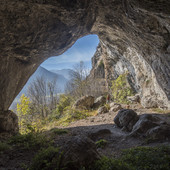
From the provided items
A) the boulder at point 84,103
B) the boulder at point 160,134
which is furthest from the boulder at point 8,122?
the boulder at point 84,103

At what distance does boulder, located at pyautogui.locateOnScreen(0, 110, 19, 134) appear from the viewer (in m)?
6.24

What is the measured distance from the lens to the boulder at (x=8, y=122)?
6242 mm

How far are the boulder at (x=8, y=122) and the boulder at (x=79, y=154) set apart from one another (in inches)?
204

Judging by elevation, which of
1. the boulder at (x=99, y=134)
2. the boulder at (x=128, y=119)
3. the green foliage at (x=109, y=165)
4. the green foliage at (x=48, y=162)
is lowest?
the boulder at (x=99, y=134)

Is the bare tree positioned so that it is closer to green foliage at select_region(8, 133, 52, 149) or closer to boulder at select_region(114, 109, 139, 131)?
green foliage at select_region(8, 133, 52, 149)

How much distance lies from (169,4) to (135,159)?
15.1 ft

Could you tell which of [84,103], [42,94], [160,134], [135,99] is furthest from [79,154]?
[42,94]

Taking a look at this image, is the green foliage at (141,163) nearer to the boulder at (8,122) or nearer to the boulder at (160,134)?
the boulder at (160,134)

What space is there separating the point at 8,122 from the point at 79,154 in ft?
18.7

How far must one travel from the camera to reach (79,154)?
278 cm

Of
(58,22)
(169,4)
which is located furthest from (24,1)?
(169,4)

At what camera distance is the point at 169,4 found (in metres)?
3.34

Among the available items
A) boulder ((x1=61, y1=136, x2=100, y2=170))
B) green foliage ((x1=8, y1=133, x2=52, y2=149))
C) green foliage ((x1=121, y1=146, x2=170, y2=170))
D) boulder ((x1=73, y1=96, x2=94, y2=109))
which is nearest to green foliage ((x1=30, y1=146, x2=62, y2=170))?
boulder ((x1=61, y1=136, x2=100, y2=170))

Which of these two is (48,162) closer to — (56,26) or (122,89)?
(56,26)
